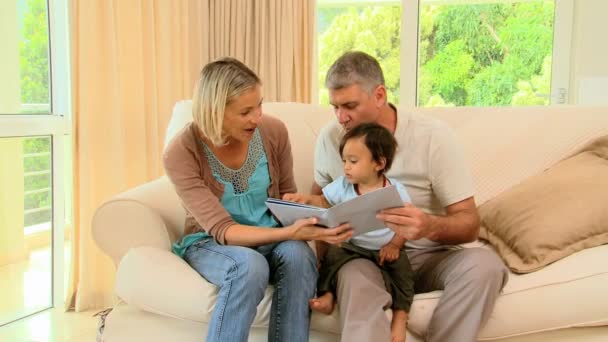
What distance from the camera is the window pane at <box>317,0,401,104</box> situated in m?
3.67

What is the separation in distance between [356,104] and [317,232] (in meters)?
0.43

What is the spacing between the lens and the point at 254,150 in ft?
6.28

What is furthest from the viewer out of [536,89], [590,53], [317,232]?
[536,89]

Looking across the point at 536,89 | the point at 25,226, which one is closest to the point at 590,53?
the point at 536,89

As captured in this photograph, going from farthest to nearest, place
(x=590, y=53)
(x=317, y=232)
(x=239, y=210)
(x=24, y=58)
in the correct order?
(x=590, y=53)
(x=24, y=58)
(x=239, y=210)
(x=317, y=232)

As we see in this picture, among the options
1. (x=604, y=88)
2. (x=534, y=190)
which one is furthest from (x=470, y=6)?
(x=534, y=190)

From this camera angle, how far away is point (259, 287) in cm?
160

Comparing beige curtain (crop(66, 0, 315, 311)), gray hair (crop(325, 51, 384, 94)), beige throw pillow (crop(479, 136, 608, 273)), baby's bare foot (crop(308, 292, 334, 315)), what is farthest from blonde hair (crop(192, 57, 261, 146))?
beige curtain (crop(66, 0, 315, 311))

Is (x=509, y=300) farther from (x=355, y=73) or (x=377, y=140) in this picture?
(x=355, y=73)

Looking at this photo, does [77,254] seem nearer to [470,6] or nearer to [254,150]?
[254,150]

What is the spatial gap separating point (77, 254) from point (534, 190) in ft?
7.01

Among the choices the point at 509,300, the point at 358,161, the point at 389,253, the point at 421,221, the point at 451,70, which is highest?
the point at 451,70

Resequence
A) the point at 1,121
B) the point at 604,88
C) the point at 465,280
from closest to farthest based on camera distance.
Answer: the point at 465,280
the point at 1,121
the point at 604,88

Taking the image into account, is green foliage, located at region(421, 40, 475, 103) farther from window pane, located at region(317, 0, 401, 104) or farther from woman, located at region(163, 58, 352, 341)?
woman, located at region(163, 58, 352, 341)
